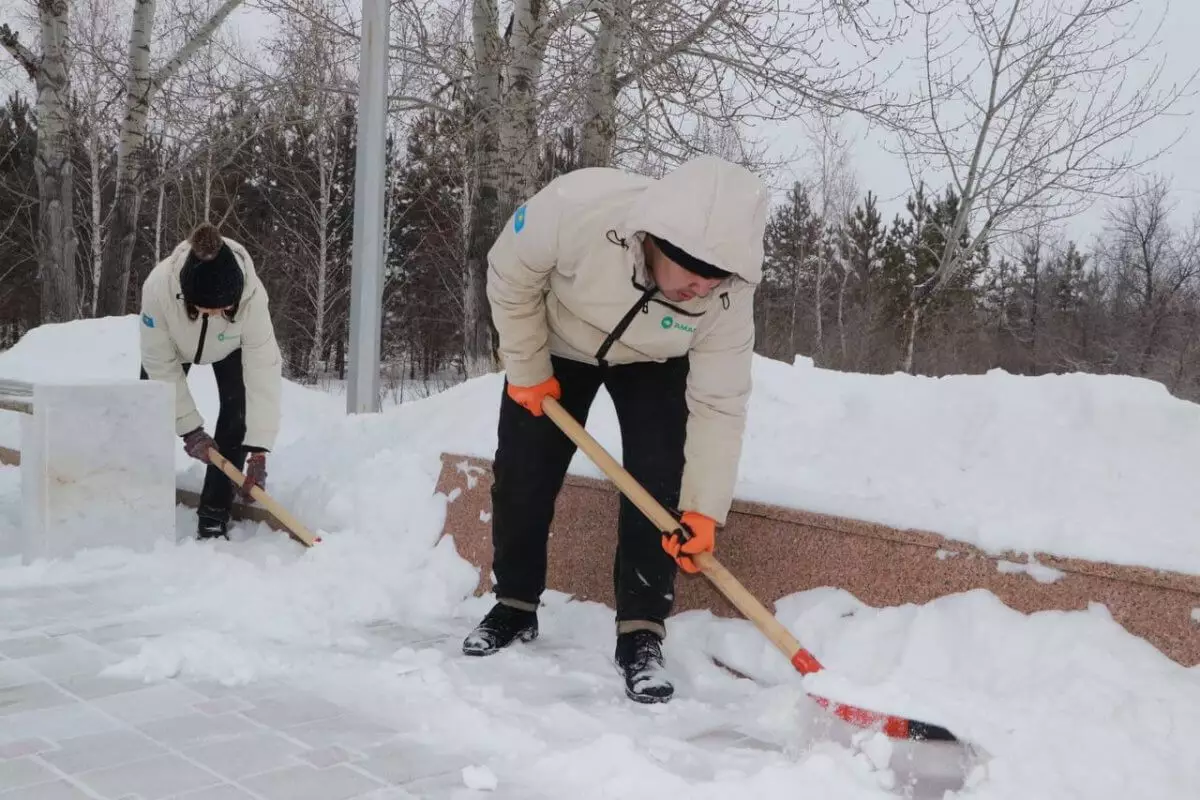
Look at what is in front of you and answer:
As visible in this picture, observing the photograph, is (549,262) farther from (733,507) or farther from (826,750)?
(826,750)

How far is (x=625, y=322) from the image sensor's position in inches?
106

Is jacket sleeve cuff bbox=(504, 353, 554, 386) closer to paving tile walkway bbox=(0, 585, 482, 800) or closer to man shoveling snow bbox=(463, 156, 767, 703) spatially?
man shoveling snow bbox=(463, 156, 767, 703)

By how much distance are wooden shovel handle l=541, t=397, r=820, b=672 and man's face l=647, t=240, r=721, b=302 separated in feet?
1.79

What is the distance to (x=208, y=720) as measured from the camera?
94.8 inches

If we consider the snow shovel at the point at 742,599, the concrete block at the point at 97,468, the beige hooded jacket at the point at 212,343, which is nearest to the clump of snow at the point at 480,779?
the snow shovel at the point at 742,599

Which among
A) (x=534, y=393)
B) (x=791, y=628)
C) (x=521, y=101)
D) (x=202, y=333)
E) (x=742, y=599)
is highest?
(x=521, y=101)

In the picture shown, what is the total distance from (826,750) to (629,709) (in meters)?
0.57

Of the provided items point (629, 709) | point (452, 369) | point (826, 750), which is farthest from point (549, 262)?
point (452, 369)

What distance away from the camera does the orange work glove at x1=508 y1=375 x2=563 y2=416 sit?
2.93 m

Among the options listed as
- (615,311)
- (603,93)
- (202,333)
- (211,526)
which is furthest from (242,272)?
(603,93)

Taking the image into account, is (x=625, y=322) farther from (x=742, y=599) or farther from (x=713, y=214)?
(x=742, y=599)

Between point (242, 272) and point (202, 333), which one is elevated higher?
point (242, 272)

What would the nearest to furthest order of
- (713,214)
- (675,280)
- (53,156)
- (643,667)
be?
(713,214)
(675,280)
(643,667)
(53,156)

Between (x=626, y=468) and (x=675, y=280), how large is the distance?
737 mm
